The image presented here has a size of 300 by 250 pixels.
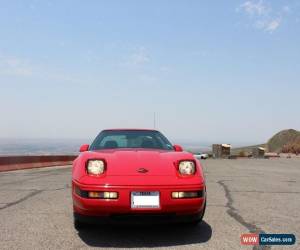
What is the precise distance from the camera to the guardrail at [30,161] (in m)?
17.1

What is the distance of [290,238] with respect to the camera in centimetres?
508

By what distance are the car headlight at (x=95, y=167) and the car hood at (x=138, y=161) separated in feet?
0.21

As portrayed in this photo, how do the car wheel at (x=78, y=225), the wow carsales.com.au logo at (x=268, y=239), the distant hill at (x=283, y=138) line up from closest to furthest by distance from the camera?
the wow carsales.com.au logo at (x=268, y=239) → the car wheel at (x=78, y=225) → the distant hill at (x=283, y=138)

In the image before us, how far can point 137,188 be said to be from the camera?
4.82 meters

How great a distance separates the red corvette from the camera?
4.80m

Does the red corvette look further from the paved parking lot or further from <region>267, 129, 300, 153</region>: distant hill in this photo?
<region>267, 129, 300, 153</region>: distant hill

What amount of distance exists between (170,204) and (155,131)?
220 cm

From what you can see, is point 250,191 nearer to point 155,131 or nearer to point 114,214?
point 155,131

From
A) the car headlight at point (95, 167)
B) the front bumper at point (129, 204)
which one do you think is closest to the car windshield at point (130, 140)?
the car headlight at point (95, 167)

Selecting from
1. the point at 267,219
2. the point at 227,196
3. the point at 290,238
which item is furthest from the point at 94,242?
the point at 227,196

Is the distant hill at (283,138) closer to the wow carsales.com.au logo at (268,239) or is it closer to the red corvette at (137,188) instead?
the wow carsales.com.au logo at (268,239)

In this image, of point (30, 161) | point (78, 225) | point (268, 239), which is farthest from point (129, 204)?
point (30, 161)

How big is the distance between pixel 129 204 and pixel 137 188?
7.4 inches

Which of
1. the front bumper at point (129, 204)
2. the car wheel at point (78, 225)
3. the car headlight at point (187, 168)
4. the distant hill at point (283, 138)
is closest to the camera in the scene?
the front bumper at point (129, 204)
